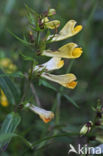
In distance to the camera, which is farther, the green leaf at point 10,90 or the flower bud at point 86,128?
the green leaf at point 10,90

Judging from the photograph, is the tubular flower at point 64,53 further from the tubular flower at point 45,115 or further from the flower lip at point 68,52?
the tubular flower at point 45,115

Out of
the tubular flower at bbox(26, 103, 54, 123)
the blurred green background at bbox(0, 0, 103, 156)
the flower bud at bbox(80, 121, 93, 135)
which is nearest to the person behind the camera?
the flower bud at bbox(80, 121, 93, 135)

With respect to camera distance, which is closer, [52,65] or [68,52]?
[68,52]

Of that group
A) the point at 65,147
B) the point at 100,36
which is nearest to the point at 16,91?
the point at 65,147

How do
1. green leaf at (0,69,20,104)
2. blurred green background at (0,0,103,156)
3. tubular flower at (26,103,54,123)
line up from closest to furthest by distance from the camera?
tubular flower at (26,103,54,123), green leaf at (0,69,20,104), blurred green background at (0,0,103,156)

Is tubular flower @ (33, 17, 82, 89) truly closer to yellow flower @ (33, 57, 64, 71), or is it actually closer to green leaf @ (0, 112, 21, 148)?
yellow flower @ (33, 57, 64, 71)

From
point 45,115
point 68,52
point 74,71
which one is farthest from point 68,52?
point 74,71

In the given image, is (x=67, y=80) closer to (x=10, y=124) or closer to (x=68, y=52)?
(x=68, y=52)

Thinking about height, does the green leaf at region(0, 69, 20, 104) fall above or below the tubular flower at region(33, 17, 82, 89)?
below

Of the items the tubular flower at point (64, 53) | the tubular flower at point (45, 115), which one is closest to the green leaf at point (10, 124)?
the tubular flower at point (45, 115)

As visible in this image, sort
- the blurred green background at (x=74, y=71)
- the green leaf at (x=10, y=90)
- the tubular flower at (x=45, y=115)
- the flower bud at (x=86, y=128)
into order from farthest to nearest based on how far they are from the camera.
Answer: the blurred green background at (x=74, y=71) < the green leaf at (x=10, y=90) < the tubular flower at (x=45, y=115) < the flower bud at (x=86, y=128)

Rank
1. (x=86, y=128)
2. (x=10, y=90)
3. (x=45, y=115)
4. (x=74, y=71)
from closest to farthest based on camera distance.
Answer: (x=86, y=128) < (x=45, y=115) < (x=10, y=90) < (x=74, y=71)

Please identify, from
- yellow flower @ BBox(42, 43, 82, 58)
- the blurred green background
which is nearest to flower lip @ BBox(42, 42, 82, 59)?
yellow flower @ BBox(42, 43, 82, 58)
